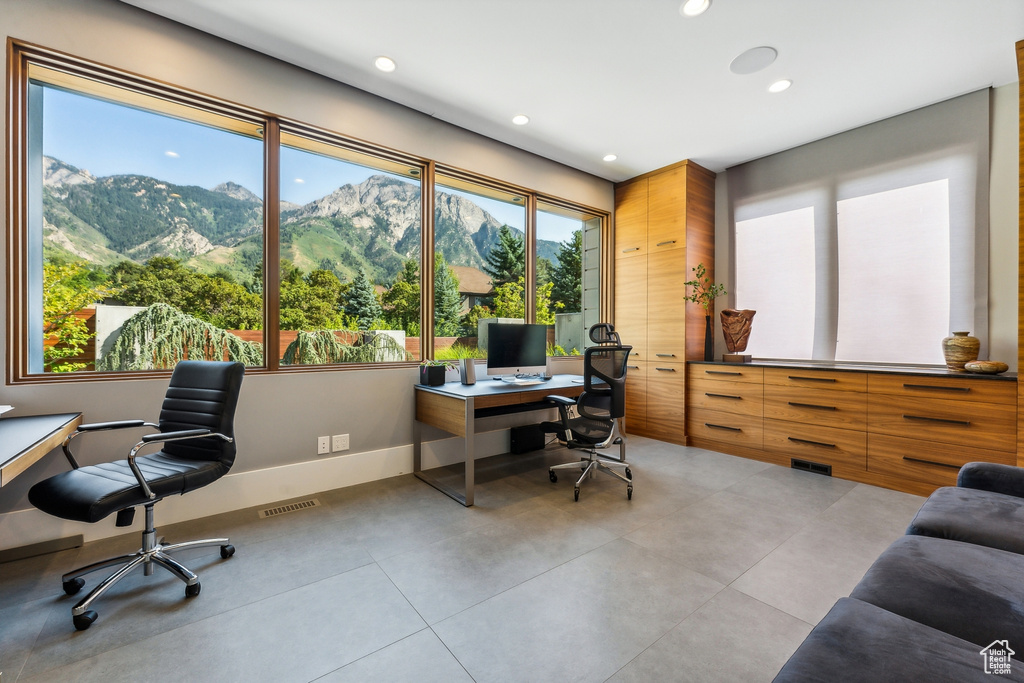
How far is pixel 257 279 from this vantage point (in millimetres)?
2992

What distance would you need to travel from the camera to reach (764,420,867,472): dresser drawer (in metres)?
3.40

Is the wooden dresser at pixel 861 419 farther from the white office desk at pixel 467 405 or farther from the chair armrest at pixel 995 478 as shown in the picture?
the white office desk at pixel 467 405

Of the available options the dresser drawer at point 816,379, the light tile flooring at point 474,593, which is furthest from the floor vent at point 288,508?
the dresser drawer at point 816,379

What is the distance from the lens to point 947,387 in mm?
2996

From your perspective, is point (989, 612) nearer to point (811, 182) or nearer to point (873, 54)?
point (873, 54)

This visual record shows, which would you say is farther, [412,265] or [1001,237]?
[412,265]

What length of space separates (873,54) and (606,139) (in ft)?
6.58

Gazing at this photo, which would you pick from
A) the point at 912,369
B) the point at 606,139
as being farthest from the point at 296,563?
the point at 912,369

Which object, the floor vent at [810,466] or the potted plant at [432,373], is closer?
the potted plant at [432,373]

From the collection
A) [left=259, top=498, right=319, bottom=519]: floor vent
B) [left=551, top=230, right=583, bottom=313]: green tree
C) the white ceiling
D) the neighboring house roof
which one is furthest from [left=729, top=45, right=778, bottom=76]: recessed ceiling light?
[left=259, top=498, right=319, bottom=519]: floor vent

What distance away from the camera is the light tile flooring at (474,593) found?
150 cm

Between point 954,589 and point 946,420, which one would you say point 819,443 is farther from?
point 954,589

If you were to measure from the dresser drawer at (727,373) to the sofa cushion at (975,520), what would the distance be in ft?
7.60

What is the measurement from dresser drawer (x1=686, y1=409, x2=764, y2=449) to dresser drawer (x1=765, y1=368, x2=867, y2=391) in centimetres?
44
